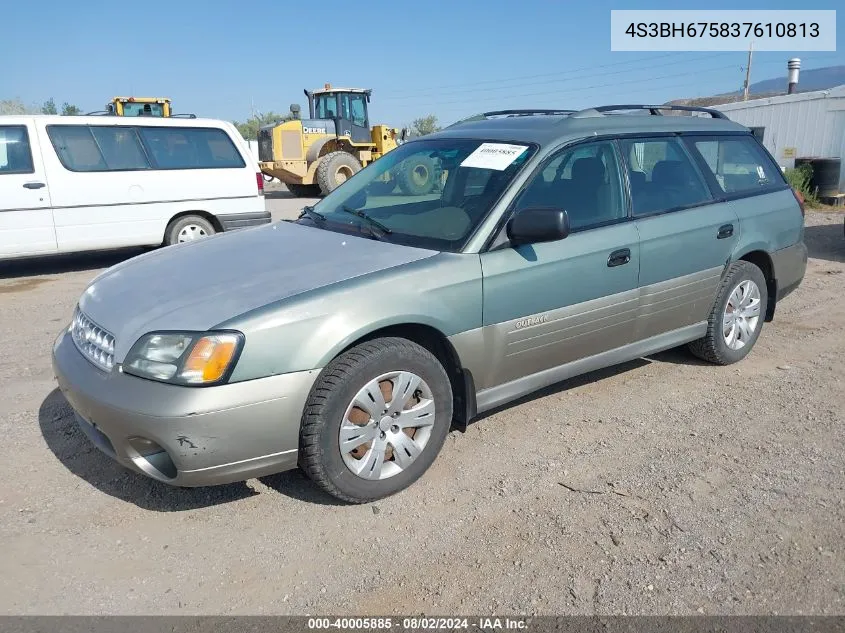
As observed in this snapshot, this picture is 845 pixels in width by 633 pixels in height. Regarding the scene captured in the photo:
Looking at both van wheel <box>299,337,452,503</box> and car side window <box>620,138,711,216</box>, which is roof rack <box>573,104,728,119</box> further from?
van wheel <box>299,337,452,503</box>

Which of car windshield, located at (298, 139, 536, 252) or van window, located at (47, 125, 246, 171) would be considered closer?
car windshield, located at (298, 139, 536, 252)

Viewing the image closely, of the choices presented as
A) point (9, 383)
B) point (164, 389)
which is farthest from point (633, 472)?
point (9, 383)

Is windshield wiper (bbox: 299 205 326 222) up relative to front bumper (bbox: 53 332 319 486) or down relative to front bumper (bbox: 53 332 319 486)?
up

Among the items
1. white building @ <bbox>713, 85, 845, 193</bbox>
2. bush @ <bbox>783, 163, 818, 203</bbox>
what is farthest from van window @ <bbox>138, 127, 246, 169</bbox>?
bush @ <bbox>783, 163, 818, 203</bbox>

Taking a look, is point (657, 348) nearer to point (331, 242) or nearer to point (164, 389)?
point (331, 242)

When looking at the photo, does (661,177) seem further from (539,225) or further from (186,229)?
(186,229)

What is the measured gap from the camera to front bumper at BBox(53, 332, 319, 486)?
2582mm

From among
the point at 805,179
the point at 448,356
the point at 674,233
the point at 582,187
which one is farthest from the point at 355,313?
the point at 805,179

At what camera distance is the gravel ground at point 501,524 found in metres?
2.47

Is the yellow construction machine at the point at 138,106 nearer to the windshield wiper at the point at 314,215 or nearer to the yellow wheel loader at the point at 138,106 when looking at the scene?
the yellow wheel loader at the point at 138,106

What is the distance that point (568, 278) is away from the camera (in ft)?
11.6

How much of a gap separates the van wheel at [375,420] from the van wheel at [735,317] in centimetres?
226

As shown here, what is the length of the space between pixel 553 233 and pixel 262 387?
150 cm

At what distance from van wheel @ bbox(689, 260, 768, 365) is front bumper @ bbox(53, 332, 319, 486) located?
2982 mm
